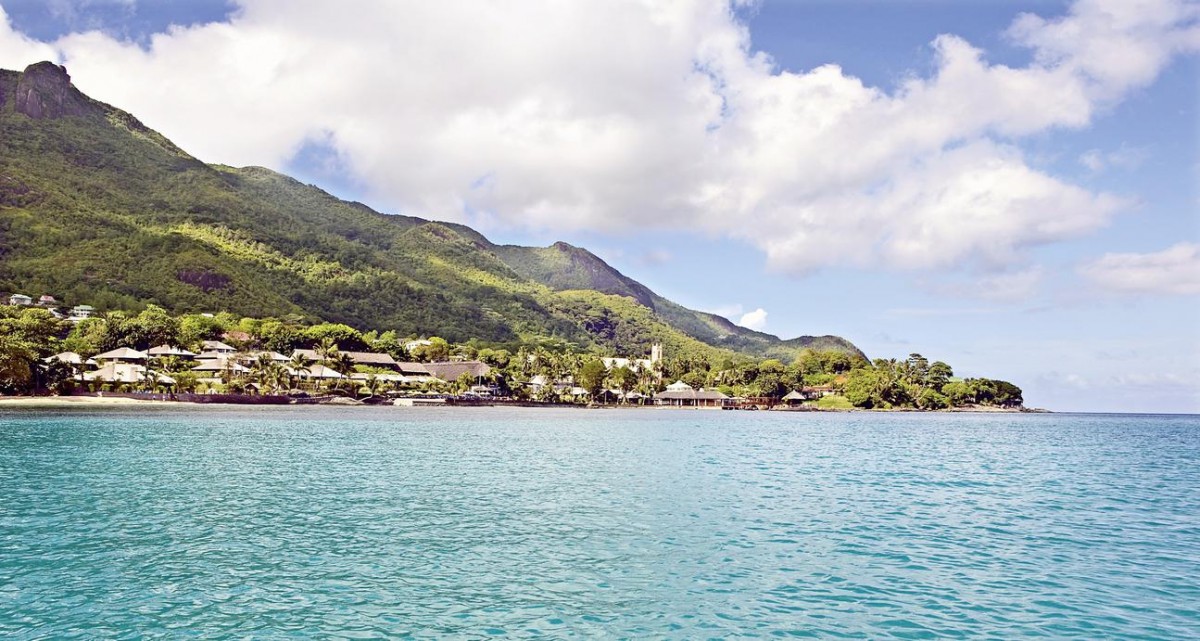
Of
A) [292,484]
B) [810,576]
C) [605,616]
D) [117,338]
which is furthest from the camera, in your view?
[117,338]

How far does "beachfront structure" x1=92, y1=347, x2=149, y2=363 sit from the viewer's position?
10777 cm

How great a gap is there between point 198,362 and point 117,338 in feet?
38.7

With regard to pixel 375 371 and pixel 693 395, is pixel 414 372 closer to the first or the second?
pixel 375 371

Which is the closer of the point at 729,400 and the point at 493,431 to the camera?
Answer: the point at 493,431

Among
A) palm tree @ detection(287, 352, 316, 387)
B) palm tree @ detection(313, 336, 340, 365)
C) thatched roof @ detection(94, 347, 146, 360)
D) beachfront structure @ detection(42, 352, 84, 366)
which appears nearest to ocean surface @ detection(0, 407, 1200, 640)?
beachfront structure @ detection(42, 352, 84, 366)

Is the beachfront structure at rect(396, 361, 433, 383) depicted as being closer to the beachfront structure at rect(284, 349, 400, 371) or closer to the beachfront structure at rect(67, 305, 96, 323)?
the beachfront structure at rect(284, 349, 400, 371)

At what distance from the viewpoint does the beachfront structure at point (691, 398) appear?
559ft

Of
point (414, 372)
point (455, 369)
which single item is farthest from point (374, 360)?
point (455, 369)

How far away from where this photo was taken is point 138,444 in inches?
1721

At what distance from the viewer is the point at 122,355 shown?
108062 mm

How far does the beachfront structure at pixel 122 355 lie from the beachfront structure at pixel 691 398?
104 m

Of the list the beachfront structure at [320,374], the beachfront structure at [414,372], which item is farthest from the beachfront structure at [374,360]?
the beachfront structure at [320,374]

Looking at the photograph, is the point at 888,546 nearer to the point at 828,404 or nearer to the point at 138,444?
the point at 138,444

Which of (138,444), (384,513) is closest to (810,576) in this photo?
(384,513)
